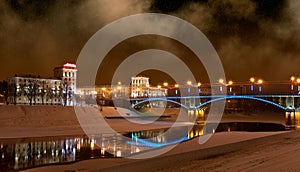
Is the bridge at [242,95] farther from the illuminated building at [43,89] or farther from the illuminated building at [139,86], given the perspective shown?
the illuminated building at [139,86]

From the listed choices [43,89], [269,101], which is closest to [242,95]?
[269,101]

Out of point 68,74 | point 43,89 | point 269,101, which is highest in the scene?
point 68,74

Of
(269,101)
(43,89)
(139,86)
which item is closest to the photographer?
(269,101)

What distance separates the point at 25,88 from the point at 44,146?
67379 millimetres

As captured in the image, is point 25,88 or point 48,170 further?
point 25,88

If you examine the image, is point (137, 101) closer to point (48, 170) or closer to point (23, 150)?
point (23, 150)

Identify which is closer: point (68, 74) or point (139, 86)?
point (68, 74)

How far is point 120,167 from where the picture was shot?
14281mm

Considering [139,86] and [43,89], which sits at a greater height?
[139,86]

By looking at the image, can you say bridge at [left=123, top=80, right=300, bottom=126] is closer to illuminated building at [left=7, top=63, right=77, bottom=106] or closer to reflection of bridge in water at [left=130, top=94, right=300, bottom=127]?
reflection of bridge in water at [left=130, top=94, right=300, bottom=127]

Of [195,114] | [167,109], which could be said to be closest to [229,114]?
[195,114]

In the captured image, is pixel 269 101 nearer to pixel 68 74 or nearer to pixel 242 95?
pixel 242 95

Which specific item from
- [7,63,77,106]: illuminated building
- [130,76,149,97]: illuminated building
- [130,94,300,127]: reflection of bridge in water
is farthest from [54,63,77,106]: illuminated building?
[130,94,300,127]: reflection of bridge in water

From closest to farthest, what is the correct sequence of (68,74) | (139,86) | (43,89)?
(43,89) < (68,74) < (139,86)
